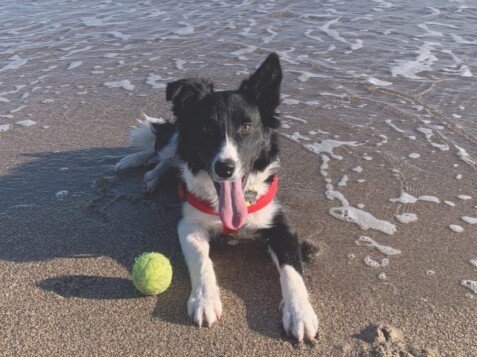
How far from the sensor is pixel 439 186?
16.7 ft

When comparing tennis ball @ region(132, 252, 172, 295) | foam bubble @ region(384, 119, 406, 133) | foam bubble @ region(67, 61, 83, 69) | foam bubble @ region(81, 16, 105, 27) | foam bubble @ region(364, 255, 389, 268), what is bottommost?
foam bubble @ region(81, 16, 105, 27)

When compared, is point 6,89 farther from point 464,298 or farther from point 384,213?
point 464,298

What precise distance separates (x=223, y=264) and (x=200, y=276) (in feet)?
1.52

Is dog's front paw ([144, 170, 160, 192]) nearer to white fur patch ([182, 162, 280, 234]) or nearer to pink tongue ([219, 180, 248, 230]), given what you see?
white fur patch ([182, 162, 280, 234])

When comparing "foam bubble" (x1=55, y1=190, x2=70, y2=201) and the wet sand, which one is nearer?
the wet sand

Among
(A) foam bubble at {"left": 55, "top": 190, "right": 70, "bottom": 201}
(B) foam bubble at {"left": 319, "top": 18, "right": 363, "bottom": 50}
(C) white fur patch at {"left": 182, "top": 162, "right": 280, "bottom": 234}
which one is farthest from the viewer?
(B) foam bubble at {"left": 319, "top": 18, "right": 363, "bottom": 50}

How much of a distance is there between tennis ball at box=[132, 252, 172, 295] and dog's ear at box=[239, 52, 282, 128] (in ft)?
5.55

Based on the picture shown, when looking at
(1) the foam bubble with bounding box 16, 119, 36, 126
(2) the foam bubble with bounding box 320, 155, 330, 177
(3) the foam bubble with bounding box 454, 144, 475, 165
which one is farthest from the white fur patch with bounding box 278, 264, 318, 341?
(1) the foam bubble with bounding box 16, 119, 36, 126

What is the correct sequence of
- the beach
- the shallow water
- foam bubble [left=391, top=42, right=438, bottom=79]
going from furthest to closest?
foam bubble [left=391, top=42, right=438, bottom=79]
the shallow water
the beach

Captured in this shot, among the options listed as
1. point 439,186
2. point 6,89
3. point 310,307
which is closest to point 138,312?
point 310,307

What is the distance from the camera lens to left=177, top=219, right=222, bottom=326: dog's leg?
11.1 ft

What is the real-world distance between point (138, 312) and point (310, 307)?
1.25 m

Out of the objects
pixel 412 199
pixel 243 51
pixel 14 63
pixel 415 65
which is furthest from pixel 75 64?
pixel 412 199

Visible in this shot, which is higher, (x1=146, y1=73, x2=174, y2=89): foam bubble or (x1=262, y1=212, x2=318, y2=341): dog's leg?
(x1=262, y1=212, x2=318, y2=341): dog's leg
